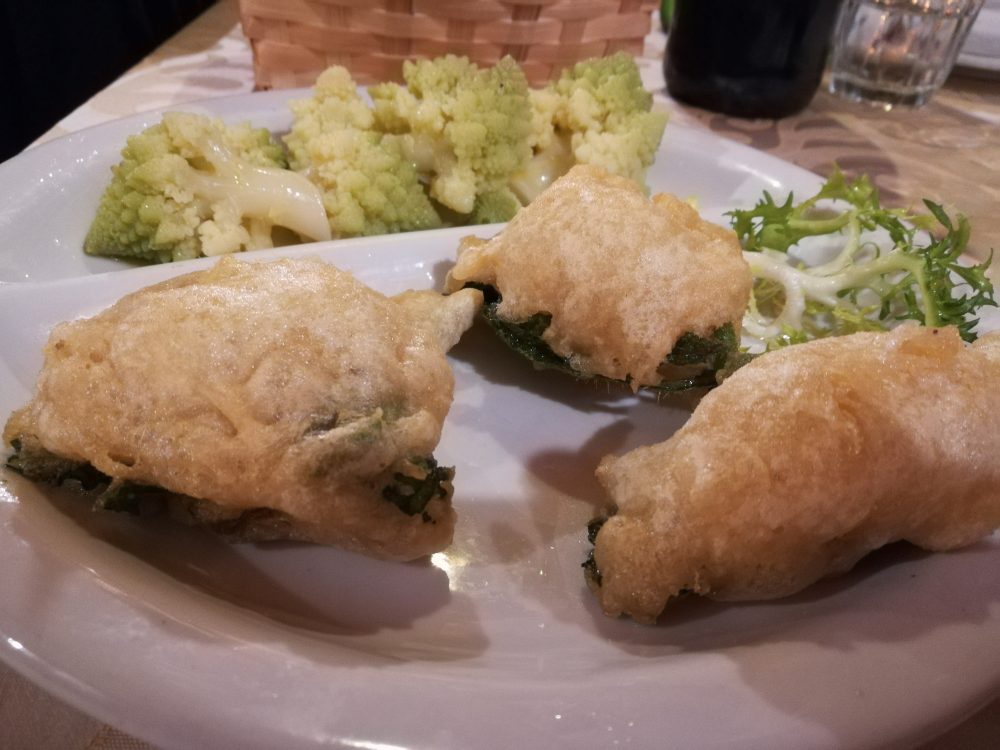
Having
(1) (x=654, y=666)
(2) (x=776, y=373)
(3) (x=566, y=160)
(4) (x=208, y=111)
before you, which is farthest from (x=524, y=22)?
(1) (x=654, y=666)

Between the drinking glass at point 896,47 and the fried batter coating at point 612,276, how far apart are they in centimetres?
169

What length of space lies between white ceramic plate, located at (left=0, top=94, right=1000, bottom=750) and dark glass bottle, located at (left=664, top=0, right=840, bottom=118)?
1.37m

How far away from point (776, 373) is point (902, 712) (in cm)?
44

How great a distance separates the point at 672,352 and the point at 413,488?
544 millimetres

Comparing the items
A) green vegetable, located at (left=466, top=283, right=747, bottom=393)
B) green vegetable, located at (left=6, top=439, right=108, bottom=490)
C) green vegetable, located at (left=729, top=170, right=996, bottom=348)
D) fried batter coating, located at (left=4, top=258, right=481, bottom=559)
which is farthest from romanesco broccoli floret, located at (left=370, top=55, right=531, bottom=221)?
green vegetable, located at (left=6, top=439, right=108, bottom=490)

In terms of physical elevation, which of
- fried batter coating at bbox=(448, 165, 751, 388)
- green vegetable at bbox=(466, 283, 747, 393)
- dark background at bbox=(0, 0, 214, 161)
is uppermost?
fried batter coating at bbox=(448, 165, 751, 388)

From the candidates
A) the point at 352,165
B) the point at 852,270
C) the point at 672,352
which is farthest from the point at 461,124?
the point at 852,270

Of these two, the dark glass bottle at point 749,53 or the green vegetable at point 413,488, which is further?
the dark glass bottle at point 749,53

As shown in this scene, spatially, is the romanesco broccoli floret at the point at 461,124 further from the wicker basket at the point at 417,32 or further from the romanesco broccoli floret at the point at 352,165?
the wicker basket at the point at 417,32

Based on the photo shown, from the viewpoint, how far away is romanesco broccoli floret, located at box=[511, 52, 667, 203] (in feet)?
5.73

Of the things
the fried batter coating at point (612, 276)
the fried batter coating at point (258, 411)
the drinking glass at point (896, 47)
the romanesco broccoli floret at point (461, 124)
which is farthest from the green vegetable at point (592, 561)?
the drinking glass at point (896, 47)

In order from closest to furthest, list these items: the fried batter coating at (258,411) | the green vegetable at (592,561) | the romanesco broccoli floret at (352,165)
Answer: the fried batter coating at (258,411) < the green vegetable at (592,561) < the romanesco broccoli floret at (352,165)

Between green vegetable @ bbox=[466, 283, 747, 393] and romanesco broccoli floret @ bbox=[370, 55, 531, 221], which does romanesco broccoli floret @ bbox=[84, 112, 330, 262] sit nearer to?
romanesco broccoli floret @ bbox=[370, 55, 531, 221]

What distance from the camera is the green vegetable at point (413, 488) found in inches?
38.5
